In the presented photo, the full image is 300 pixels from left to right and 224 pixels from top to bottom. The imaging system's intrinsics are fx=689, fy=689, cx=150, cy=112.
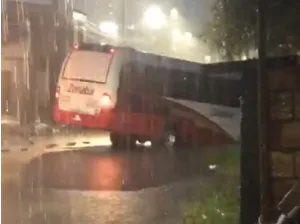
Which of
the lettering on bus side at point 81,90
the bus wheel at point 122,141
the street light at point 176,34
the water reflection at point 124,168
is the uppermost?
the street light at point 176,34

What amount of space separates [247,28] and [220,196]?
14.0 inches

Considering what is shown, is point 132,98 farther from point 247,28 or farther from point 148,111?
point 247,28

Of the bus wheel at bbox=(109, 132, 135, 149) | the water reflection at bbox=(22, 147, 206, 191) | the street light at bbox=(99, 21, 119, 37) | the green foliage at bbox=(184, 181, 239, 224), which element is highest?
the street light at bbox=(99, 21, 119, 37)

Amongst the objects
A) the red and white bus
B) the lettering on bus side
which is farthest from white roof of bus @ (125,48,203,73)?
the lettering on bus side

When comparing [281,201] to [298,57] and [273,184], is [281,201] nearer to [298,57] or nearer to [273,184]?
[273,184]

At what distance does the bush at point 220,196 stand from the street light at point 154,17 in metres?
0.29

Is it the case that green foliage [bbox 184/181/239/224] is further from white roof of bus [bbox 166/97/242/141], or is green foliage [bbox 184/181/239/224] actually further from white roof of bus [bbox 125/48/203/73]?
white roof of bus [bbox 125/48/203/73]

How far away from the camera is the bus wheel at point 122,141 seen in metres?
1.45

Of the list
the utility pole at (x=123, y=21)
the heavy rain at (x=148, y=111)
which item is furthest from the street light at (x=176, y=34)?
the utility pole at (x=123, y=21)

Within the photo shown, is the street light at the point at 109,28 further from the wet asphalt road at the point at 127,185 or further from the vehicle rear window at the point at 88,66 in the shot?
the wet asphalt road at the point at 127,185

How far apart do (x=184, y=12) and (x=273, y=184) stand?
0.40 metres

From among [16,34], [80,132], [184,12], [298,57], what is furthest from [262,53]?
[16,34]

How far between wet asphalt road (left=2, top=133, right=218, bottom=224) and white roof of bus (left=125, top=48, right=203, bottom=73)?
0.18 metres

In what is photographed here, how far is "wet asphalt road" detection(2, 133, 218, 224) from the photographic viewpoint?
1460 millimetres
